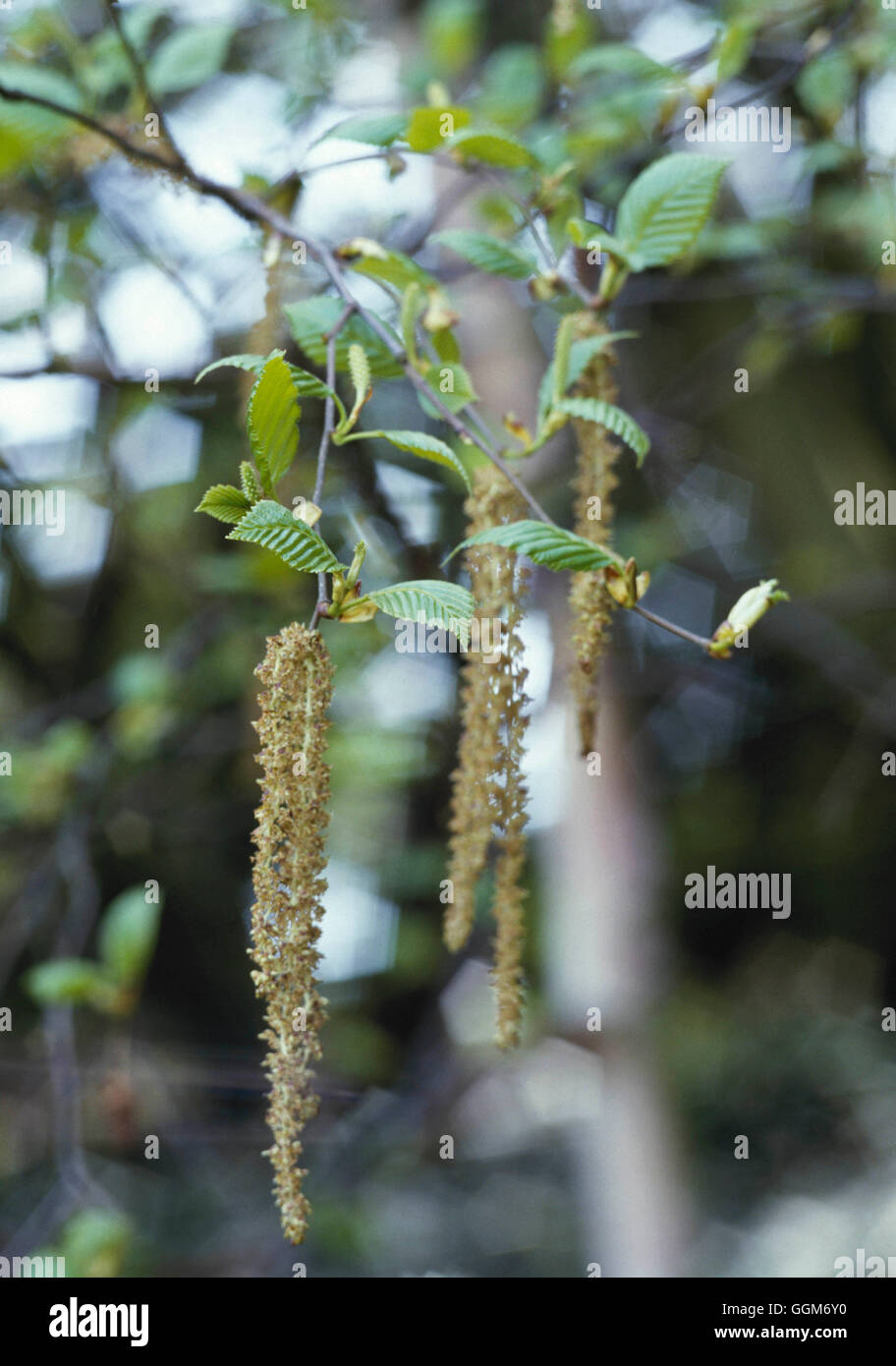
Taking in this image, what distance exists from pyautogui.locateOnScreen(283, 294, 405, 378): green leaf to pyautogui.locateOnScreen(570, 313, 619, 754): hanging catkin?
145 mm

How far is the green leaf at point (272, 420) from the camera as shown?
1.45ft

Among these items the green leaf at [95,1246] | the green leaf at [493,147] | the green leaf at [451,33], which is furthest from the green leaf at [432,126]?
the green leaf at [95,1246]

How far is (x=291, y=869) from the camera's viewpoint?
0.48 m

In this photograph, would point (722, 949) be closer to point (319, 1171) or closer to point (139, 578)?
point (319, 1171)

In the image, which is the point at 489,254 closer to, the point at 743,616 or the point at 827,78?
the point at 743,616

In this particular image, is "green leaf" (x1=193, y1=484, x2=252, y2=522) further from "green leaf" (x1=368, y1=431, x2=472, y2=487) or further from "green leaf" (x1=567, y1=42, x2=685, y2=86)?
"green leaf" (x1=567, y1=42, x2=685, y2=86)

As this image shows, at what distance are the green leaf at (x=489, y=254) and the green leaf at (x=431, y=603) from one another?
0.35m

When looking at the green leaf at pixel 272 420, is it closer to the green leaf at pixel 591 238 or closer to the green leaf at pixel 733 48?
the green leaf at pixel 591 238

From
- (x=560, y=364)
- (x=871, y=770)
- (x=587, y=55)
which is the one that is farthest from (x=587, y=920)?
(x=587, y=55)

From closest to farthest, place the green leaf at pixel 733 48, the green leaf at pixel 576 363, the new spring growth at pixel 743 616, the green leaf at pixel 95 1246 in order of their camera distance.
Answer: the new spring growth at pixel 743 616 → the green leaf at pixel 576 363 → the green leaf at pixel 733 48 → the green leaf at pixel 95 1246

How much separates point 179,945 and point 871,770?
1.47 meters

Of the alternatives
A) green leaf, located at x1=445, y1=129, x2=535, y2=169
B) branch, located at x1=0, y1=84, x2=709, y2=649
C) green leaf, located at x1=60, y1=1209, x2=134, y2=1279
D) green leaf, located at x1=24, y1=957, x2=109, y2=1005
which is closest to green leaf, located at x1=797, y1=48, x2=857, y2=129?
green leaf, located at x1=445, y1=129, x2=535, y2=169

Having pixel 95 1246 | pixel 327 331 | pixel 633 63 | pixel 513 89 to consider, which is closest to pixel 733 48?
pixel 633 63

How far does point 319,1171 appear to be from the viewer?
5.63 ft
